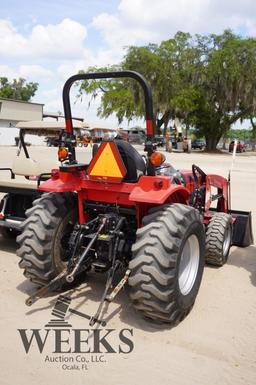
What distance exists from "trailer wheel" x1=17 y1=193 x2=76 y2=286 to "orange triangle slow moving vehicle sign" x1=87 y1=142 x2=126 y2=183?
0.56 meters

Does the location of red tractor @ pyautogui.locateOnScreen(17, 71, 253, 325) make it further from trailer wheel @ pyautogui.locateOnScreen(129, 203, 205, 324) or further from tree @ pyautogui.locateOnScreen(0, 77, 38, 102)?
tree @ pyautogui.locateOnScreen(0, 77, 38, 102)

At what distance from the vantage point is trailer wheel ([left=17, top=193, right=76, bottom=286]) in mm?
4219

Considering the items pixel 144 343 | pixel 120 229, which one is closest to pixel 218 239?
pixel 120 229

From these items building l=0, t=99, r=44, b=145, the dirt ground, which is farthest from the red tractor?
building l=0, t=99, r=44, b=145

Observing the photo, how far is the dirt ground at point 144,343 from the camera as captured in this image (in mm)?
3084

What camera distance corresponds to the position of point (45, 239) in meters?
4.22

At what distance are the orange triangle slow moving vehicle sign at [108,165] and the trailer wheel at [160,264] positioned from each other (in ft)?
1.63

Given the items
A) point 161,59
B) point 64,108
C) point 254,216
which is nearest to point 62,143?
point 64,108

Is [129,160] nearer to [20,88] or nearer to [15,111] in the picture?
[15,111]

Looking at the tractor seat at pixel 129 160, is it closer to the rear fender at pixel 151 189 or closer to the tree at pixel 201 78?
the rear fender at pixel 151 189

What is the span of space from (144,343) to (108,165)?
Result: 65.7 inches

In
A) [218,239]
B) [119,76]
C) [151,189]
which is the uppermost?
[119,76]

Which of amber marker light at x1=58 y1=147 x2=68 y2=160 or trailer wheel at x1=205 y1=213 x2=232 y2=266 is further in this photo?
trailer wheel at x1=205 y1=213 x2=232 y2=266

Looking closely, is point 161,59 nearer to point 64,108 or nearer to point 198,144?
point 198,144
